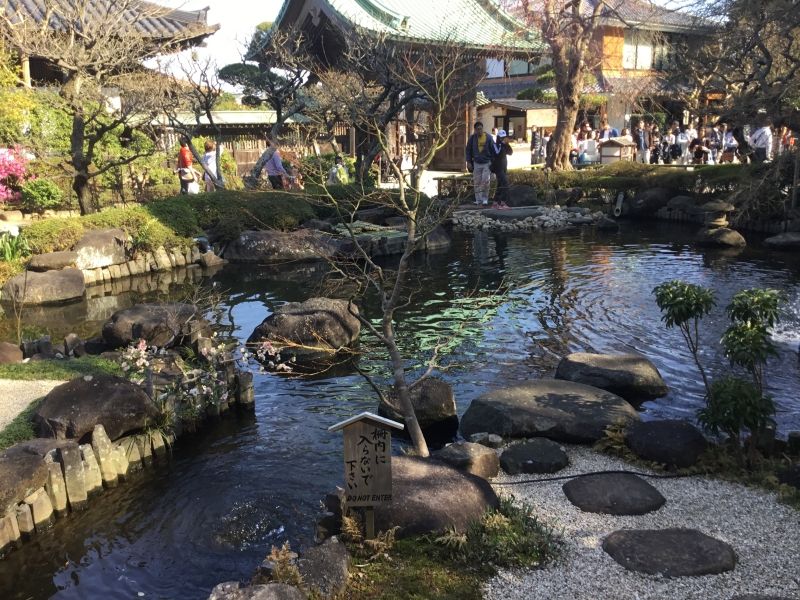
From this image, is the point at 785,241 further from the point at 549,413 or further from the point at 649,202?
the point at 549,413

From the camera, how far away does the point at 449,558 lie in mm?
5352

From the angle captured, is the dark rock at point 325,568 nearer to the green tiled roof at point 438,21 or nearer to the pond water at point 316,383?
the pond water at point 316,383

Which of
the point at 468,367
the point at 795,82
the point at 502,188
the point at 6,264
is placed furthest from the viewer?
the point at 502,188

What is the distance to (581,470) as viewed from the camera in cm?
681

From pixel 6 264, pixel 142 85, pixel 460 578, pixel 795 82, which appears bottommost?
pixel 460 578

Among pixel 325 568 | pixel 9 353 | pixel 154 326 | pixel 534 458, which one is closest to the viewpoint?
pixel 325 568

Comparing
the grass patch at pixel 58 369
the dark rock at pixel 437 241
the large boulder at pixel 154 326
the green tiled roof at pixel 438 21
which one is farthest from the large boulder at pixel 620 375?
the green tiled roof at pixel 438 21

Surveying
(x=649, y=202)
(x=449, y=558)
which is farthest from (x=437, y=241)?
(x=449, y=558)

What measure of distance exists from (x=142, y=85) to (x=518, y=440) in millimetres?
18348

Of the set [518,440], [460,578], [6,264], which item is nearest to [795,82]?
[518,440]

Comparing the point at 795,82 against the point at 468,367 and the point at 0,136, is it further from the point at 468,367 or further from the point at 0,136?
the point at 0,136

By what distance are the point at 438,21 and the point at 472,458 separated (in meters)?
25.0

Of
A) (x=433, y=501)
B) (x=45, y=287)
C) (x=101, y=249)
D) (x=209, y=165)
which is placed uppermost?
(x=209, y=165)

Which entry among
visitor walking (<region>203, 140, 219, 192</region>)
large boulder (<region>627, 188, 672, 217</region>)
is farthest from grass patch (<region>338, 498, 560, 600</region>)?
large boulder (<region>627, 188, 672, 217</region>)
